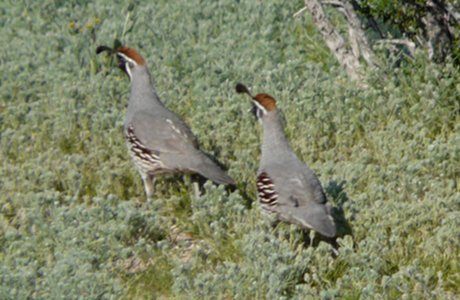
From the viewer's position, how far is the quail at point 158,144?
8.99 m

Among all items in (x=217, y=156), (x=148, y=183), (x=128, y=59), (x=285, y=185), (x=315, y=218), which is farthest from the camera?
(x=128, y=59)

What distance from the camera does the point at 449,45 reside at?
33.5ft

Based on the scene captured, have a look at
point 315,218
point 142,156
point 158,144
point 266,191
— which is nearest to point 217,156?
point 158,144

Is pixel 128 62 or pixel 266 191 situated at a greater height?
pixel 128 62

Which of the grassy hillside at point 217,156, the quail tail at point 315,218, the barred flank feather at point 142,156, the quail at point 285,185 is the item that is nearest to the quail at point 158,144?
the barred flank feather at point 142,156

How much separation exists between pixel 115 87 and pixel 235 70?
1.14m

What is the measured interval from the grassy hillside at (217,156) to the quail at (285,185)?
0.51 ft

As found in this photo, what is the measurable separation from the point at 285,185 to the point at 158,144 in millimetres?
1543

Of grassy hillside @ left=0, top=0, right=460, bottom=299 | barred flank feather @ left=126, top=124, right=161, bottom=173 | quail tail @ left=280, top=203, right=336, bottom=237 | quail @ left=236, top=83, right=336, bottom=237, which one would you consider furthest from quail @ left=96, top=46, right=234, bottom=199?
quail tail @ left=280, top=203, right=336, bottom=237

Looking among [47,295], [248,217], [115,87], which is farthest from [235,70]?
[47,295]

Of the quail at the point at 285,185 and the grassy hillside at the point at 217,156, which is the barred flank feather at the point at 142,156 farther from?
the quail at the point at 285,185

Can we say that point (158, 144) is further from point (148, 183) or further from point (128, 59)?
point (128, 59)

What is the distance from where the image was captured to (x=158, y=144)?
30.5 ft

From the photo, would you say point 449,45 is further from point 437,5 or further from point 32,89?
point 32,89
